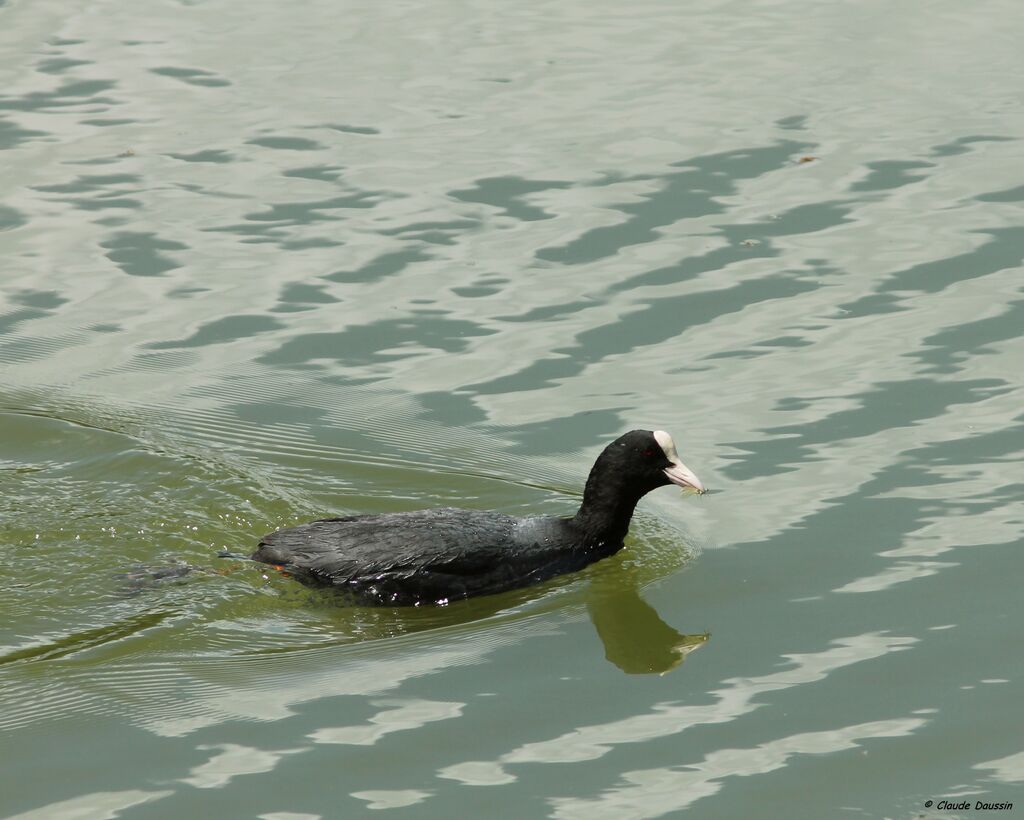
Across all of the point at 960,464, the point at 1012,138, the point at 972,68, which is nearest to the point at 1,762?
the point at 960,464

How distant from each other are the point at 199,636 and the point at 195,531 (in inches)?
57.2

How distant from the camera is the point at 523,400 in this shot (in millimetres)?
9930

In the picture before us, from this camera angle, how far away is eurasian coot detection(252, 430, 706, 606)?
8008 mm

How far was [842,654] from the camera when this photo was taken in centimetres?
714

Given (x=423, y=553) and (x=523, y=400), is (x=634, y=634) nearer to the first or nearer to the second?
(x=423, y=553)

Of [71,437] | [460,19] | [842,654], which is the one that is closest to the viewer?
[842,654]

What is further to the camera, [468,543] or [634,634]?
[468,543]

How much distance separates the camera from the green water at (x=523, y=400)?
6422mm

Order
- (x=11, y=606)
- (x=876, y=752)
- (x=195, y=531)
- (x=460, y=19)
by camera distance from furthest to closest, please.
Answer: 1. (x=460, y=19)
2. (x=195, y=531)
3. (x=11, y=606)
4. (x=876, y=752)

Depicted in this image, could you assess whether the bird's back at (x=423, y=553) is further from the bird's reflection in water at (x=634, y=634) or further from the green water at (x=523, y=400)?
the bird's reflection in water at (x=634, y=634)

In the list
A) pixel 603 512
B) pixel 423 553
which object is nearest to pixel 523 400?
pixel 603 512

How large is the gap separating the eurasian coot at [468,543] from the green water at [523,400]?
170 millimetres

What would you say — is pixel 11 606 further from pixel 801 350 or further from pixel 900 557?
pixel 801 350

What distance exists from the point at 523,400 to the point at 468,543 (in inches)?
76.8
